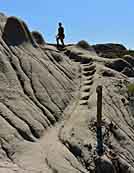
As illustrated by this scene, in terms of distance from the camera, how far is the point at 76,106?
20781 mm

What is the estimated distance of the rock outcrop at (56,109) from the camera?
15.6 meters

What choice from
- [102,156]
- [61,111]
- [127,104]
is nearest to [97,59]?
[127,104]

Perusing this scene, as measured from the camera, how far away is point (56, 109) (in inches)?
782

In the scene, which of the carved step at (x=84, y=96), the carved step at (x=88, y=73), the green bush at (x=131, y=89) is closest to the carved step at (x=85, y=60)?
the carved step at (x=88, y=73)

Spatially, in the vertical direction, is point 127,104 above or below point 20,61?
below

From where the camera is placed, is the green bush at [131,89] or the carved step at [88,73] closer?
the green bush at [131,89]

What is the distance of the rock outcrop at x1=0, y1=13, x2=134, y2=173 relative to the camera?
15.6m

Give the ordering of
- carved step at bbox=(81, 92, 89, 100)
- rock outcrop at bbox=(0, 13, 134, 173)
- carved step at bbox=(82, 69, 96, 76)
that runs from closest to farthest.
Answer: rock outcrop at bbox=(0, 13, 134, 173) < carved step at bbox=(81, 92, 89, 100) < carved step at bbox=(82, 69, 96, 76)

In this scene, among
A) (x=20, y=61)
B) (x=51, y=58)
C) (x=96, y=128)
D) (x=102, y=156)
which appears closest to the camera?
(x=102, y=156)

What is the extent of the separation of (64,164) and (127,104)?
312 inches

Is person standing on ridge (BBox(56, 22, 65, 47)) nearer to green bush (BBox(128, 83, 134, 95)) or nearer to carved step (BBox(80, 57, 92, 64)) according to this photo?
carved step (BBox(80, 57, 92, 64))

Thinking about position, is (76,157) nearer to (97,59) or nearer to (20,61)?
(20,61)

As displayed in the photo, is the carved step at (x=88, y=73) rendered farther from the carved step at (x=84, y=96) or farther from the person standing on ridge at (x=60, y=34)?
the person standing on ridge at (x=60, y=34)

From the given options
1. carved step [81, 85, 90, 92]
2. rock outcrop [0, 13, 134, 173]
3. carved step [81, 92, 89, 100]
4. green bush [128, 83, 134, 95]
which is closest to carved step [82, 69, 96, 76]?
rock outcrop [0, 13, 134, 173]
